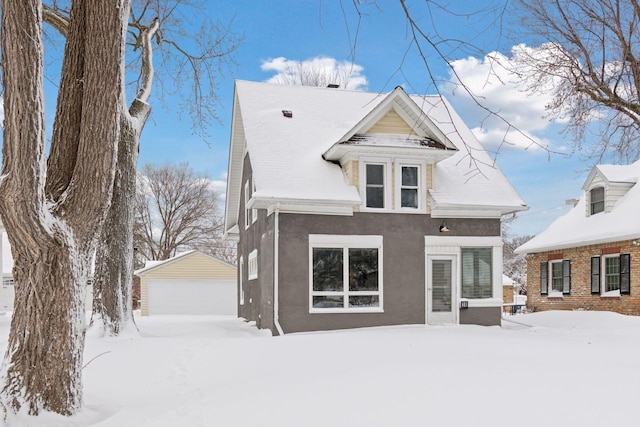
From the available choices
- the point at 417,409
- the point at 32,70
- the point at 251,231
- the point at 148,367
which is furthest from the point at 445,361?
the point at 251,231

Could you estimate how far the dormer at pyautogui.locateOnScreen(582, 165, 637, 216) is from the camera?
20.0 metres

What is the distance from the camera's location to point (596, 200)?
20.9 m

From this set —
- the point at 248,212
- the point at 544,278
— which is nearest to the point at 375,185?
the point at 248,212

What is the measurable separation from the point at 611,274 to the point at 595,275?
0.68m

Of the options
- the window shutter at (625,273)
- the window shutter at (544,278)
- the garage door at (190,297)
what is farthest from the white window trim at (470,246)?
the garage door at (190,297)

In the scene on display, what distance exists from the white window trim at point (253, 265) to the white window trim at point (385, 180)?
3.68m

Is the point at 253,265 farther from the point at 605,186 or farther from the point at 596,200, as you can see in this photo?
the point at 596,200

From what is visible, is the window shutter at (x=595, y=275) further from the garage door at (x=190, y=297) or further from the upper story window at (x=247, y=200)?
the garage door at (x=190, y=297)

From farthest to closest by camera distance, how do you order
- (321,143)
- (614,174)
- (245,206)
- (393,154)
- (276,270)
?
(614,174)
(245,206)
(321,143)
(393,154)
(276,270)

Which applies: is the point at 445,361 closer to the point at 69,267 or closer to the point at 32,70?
the point at 69,267

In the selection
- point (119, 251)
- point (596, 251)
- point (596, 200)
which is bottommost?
point (596, 251)

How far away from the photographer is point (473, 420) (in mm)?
5203

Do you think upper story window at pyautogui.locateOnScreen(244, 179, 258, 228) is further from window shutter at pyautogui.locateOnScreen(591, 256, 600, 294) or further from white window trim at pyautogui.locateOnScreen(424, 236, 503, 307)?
window shutter at pyautogui.locateOnScreen(591, 256, 600, 294)

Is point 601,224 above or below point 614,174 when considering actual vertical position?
below
